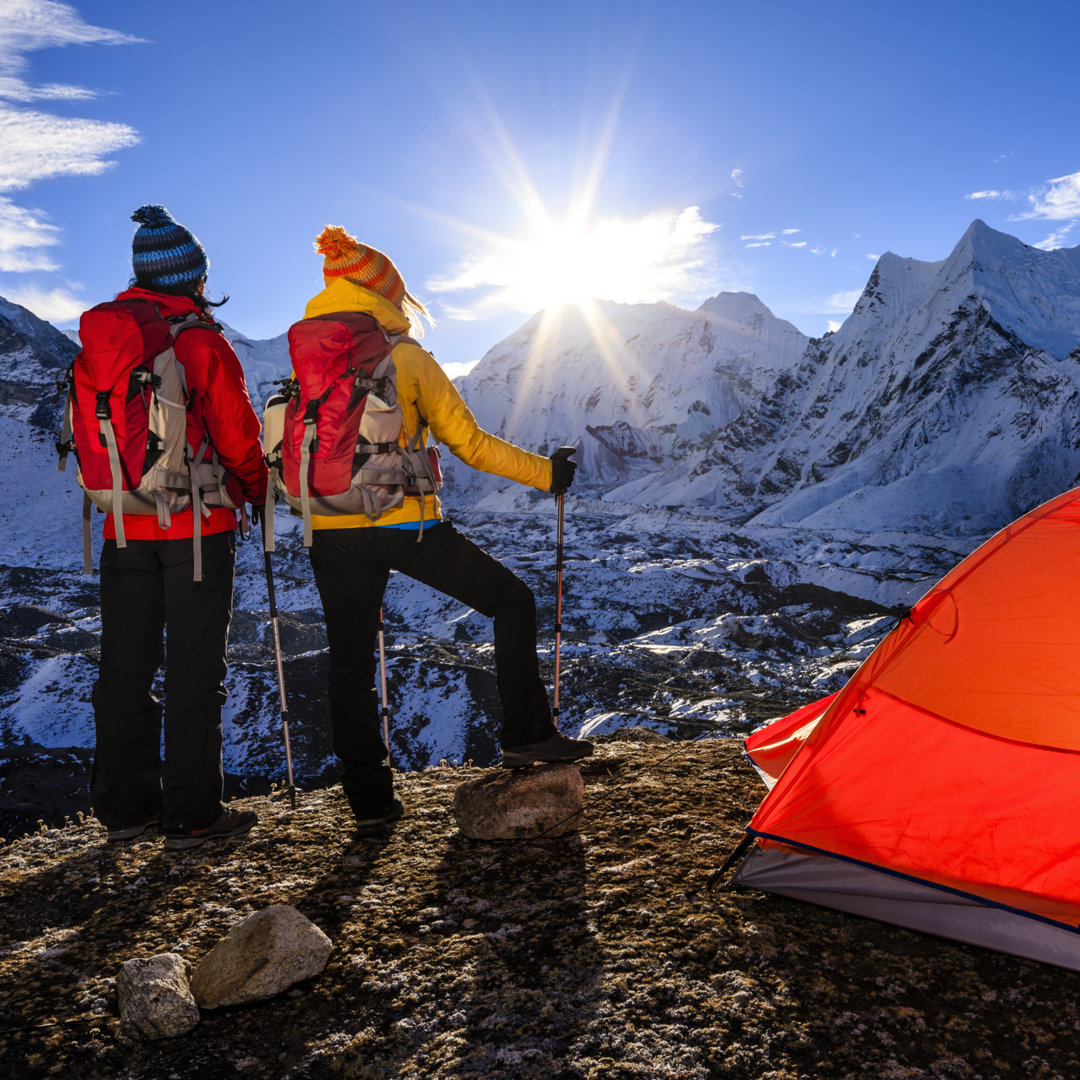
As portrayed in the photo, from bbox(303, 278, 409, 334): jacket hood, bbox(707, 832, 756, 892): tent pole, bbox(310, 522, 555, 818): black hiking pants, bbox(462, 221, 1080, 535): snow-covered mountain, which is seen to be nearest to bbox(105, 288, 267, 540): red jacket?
bbox(303, 278, 409, 334): jacket hood

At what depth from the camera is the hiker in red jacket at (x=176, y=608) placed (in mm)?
4352

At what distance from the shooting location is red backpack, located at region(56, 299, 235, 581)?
13.4 ft

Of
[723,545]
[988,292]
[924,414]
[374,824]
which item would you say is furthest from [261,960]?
[988,292]

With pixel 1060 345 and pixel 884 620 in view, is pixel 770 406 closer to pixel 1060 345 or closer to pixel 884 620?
pixel 1060 345

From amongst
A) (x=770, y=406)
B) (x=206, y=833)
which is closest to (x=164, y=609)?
(x=206, y=833)

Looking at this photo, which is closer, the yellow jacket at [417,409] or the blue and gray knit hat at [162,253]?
the yellow jacket at [417,409]

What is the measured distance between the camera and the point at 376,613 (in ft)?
14.5

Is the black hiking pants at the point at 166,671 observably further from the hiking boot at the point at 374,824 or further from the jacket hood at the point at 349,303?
the jacket hood at the point at 349,303

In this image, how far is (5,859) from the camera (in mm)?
4887

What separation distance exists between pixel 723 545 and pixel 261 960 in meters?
74.0

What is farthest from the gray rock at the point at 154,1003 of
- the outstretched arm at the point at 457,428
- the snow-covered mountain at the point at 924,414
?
the snow-covered mountain at the point at 924,414

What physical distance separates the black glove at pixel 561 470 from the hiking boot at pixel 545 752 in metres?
1.55

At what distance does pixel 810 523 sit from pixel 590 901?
93323 millimetres


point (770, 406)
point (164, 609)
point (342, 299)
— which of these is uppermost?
point (770, 406)
